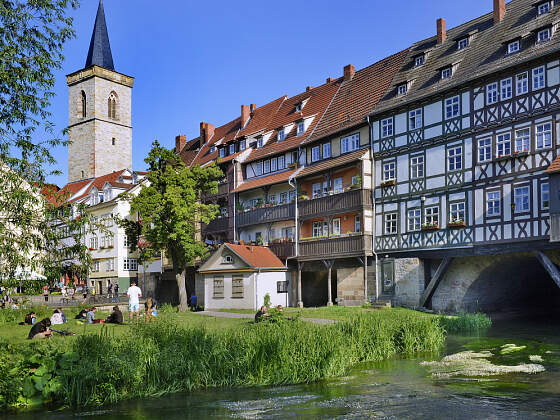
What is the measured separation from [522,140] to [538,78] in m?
2.79

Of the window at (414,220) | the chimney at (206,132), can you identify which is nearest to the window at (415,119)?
the window at (414,220)

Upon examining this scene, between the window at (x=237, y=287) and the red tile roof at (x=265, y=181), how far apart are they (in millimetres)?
7174

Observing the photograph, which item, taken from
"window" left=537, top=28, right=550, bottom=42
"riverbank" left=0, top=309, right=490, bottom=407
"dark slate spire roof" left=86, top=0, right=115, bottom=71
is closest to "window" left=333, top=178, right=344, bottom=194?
"window" left=537, top=28, right=550, bottom=42

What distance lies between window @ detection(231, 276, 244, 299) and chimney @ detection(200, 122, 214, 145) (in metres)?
22.4

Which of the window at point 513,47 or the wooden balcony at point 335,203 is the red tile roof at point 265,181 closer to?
the wooden balcony at point 335,203

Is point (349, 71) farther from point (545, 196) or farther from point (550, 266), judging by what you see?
point (550, 266)

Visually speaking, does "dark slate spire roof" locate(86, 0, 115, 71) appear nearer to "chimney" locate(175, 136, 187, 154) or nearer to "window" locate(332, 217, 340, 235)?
"chimney" locate(175, 136, 187, 154)

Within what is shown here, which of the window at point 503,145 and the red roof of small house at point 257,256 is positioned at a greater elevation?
the window at point 503,145

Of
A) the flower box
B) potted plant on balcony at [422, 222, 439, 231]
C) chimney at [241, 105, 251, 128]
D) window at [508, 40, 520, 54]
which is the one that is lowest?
potted plant on balcony at [422, 222, 439, 231]

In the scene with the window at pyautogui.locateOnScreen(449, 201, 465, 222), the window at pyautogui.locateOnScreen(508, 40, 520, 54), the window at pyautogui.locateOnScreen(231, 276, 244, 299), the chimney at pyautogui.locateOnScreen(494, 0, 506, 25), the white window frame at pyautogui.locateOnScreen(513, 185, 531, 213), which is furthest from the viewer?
the window at pyautogui.locateOnScreen(231, 276, 244, 299)

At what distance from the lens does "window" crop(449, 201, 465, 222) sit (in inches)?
1142

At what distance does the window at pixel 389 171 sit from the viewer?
33188 mm

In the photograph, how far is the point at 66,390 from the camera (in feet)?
42.3

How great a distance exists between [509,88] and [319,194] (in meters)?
14.3
